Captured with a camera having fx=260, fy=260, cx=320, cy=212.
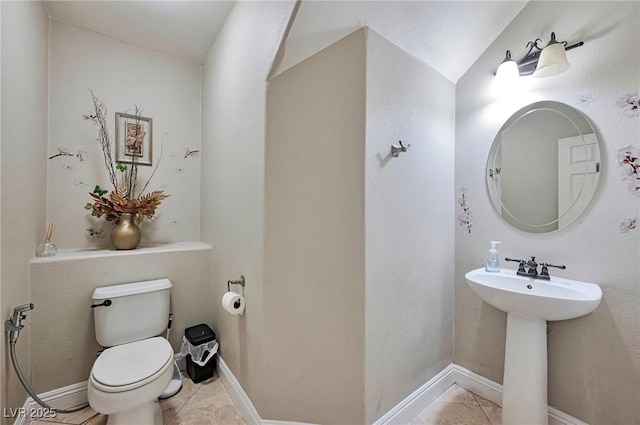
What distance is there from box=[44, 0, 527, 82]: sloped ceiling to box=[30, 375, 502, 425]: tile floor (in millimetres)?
1986

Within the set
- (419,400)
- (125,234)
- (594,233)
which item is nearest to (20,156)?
(125,234)

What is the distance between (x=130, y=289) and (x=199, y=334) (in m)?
0.56

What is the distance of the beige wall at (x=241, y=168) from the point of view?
1362 mm

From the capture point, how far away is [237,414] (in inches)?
60.9

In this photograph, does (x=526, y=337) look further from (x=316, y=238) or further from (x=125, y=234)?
(x=125, y=234)

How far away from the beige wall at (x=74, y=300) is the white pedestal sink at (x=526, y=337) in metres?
2.07

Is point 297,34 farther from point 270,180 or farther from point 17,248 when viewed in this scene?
point 17,248

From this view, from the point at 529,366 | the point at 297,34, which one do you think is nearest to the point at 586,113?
the point at 529,366

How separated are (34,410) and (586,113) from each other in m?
3.44

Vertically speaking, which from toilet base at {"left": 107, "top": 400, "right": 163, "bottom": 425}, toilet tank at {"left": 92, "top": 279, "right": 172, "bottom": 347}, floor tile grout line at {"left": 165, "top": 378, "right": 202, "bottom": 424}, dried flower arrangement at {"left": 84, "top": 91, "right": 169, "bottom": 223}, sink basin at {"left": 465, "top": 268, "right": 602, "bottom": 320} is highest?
dried flower arrangement at {"left": 84, "top": 91, "right": 169, "bottom": 223}

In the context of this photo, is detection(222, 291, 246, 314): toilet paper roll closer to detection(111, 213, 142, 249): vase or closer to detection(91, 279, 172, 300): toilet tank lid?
detection(91, 279, 172, 300): toilet tank lid

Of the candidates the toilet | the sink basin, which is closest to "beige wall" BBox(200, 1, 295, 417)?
the toilet

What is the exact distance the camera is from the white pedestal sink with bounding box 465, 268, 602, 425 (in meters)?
1.27

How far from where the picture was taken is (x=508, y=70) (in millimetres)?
1520
